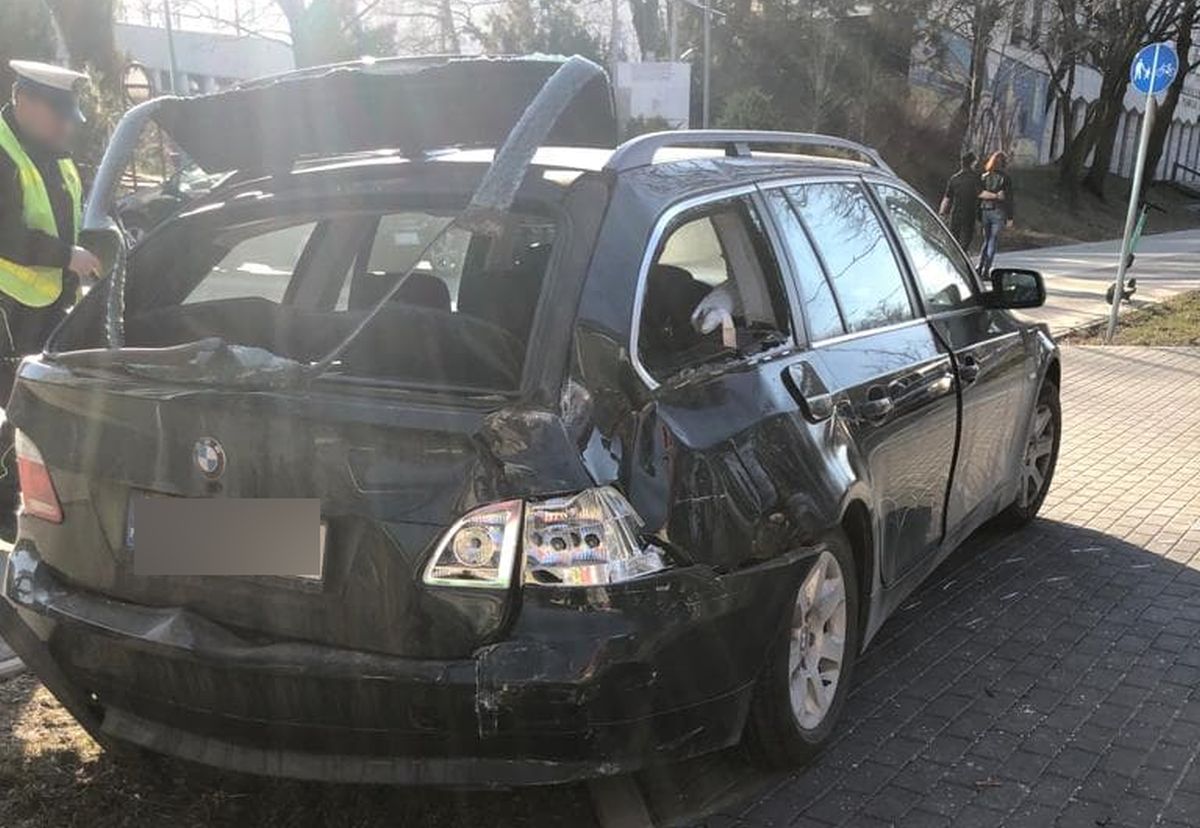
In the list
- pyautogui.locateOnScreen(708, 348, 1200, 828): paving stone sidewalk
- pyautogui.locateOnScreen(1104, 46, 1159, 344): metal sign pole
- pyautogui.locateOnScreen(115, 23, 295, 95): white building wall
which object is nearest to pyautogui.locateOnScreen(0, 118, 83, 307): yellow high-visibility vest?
pyautogui.locateOnScreen(708, 348, 1200, 828): paving stone sidewalk

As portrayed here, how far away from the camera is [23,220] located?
174 inches

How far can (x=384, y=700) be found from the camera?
2361mm

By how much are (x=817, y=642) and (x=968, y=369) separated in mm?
1487

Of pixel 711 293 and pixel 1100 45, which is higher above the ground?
pixel 711 293

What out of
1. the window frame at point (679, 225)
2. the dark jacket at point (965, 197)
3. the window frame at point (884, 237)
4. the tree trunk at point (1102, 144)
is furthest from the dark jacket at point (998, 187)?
the tree trunk at point (1102, 144)

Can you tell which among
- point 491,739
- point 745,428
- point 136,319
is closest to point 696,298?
point 745,428

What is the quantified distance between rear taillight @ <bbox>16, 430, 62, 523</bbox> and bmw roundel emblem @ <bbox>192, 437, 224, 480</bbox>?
53cm

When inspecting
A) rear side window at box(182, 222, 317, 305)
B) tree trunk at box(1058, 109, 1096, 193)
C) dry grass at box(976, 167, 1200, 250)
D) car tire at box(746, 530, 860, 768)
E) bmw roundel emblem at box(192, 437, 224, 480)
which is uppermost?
rear side window at box(182, 222, 317, 305)

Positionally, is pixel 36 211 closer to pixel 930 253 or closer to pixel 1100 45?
pixel 930 253

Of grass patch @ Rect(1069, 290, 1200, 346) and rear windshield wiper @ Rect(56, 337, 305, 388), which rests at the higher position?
rear windshield wiper @ Rect(56, 337, 305, 388)

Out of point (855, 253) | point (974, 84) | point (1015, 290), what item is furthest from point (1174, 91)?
point (855, 253)

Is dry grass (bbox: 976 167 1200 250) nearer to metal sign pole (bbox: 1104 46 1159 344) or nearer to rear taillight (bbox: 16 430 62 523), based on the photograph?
metal sign pole (bbox: 1104 46 1159 344)

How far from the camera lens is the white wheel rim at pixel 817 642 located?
3023mm

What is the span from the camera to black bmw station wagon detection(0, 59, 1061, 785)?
234cm
